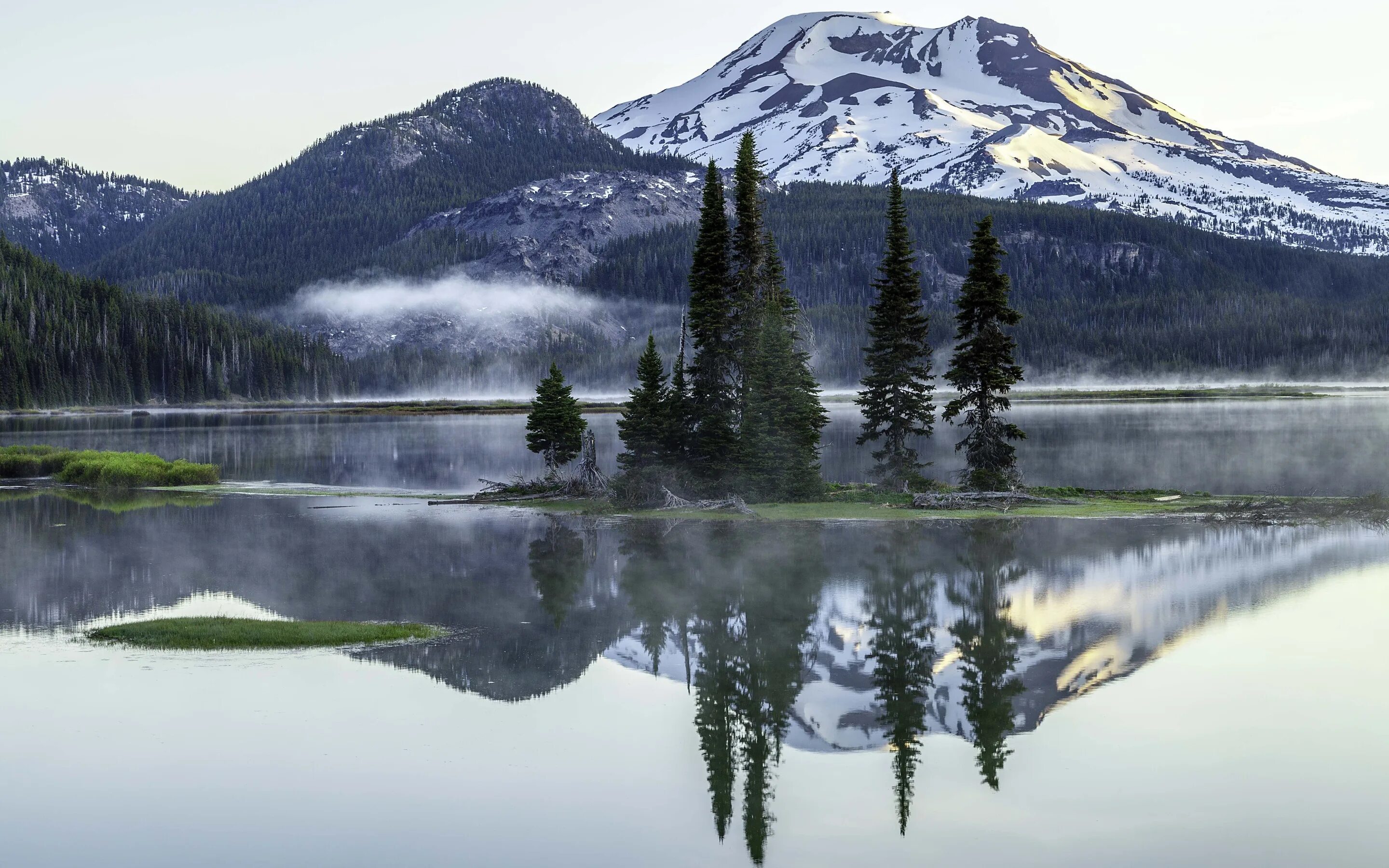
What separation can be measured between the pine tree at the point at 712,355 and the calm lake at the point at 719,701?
26.3 ft

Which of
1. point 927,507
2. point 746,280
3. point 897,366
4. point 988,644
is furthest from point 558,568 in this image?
point 897,366

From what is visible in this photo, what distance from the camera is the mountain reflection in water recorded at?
758 inches

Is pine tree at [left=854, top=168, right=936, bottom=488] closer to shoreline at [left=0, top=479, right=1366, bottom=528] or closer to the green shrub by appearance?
shoreline at [left=0, top=479, right=1366, bottom=528]

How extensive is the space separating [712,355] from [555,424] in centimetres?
875

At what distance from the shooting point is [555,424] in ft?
177

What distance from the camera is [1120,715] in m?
18.8

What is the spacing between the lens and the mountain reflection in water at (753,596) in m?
19.3

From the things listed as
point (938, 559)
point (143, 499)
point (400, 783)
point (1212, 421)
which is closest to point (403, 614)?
point (400, 783)

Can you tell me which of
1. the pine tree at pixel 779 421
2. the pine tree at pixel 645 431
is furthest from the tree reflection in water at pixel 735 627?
the pine tree at pixel 779 421

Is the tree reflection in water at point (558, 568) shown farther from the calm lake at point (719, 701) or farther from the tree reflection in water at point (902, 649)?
the tree reflection in water at point (902, 649)

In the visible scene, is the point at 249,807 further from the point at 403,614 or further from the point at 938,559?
the point at 938,559

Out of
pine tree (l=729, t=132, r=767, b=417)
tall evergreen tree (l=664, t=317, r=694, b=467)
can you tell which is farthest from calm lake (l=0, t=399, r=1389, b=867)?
pine tree (l=729, t=132, r=767, b=417)

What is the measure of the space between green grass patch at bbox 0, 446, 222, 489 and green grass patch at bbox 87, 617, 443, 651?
35.3 metres

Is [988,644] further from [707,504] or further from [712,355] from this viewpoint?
[712,355]
